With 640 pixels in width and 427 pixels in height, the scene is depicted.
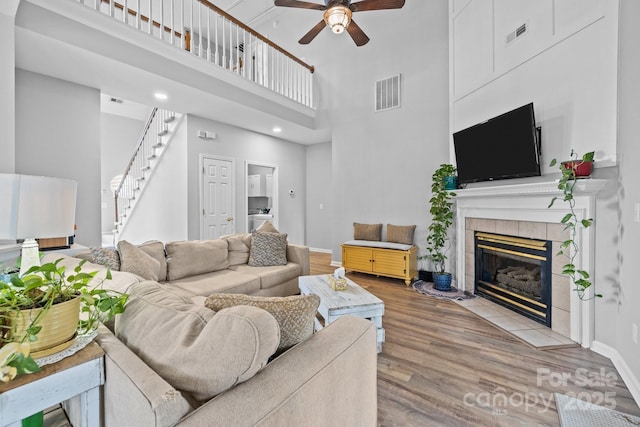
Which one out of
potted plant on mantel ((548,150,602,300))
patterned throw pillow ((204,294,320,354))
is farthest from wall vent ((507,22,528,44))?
patterned throw pillow ((204,294,320,354))

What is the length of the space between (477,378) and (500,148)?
91.4 inches

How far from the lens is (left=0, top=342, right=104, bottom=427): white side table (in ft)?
2.35

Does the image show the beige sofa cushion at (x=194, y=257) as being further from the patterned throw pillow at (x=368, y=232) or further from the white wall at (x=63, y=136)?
the patterned throw pillow at (x=368, y=232)

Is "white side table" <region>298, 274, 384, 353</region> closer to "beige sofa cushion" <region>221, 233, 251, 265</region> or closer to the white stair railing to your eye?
"beige sofa cushion" <region>221, 233, 251, 265</region>

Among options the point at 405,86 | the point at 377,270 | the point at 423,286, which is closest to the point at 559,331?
the point at 423,286

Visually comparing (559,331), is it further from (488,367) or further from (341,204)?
(341,204)

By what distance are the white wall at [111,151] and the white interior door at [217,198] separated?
5.10 metres

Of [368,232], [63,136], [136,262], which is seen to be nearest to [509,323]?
[368,232]

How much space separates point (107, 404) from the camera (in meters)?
0.87

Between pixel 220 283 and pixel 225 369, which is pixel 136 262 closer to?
pixel 220 283

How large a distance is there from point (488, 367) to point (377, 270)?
2.44m

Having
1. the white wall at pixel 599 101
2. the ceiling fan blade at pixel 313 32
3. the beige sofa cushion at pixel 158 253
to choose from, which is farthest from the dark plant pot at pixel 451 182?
the beige sofa cushion at pixel 158 253

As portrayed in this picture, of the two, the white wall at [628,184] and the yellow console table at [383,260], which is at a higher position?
the white wall at [628,184]

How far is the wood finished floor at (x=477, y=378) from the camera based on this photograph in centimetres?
162
